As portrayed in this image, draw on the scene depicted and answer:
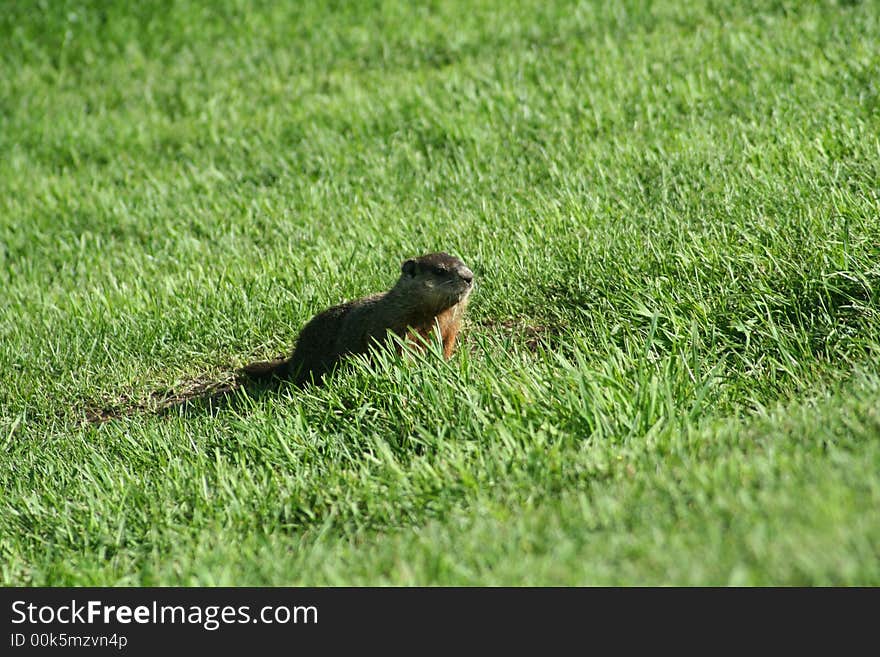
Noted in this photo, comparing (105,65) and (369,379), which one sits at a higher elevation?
(105,65)

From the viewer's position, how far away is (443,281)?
456 cm

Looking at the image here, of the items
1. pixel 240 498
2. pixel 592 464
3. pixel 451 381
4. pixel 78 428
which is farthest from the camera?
pixel 78 428

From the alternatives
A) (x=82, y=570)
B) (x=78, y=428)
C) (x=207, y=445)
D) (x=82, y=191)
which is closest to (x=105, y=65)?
(x=82, y=191)

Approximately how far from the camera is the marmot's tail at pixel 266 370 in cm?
488

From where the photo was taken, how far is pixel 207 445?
4.04 metres

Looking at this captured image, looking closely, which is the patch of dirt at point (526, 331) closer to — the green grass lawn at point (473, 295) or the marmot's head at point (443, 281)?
the green grass lawn at point (473, 295)

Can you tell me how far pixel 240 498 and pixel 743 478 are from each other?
173 centimetres

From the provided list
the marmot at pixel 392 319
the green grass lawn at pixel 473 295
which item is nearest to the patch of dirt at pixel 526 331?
the green grass lawn at pixel 473 295

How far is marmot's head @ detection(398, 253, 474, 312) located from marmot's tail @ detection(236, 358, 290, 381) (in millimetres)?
774

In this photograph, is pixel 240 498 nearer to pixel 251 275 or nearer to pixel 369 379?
pixel 369 379

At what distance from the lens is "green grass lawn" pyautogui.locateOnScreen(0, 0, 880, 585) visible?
2.95 m

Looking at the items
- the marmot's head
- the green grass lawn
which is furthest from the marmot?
the green grass lawn

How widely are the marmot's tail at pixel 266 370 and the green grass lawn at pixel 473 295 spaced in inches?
11.0

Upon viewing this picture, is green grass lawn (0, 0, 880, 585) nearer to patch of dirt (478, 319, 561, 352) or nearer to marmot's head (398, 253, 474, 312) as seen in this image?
patch of dirt (478, 319, 561, 352)
